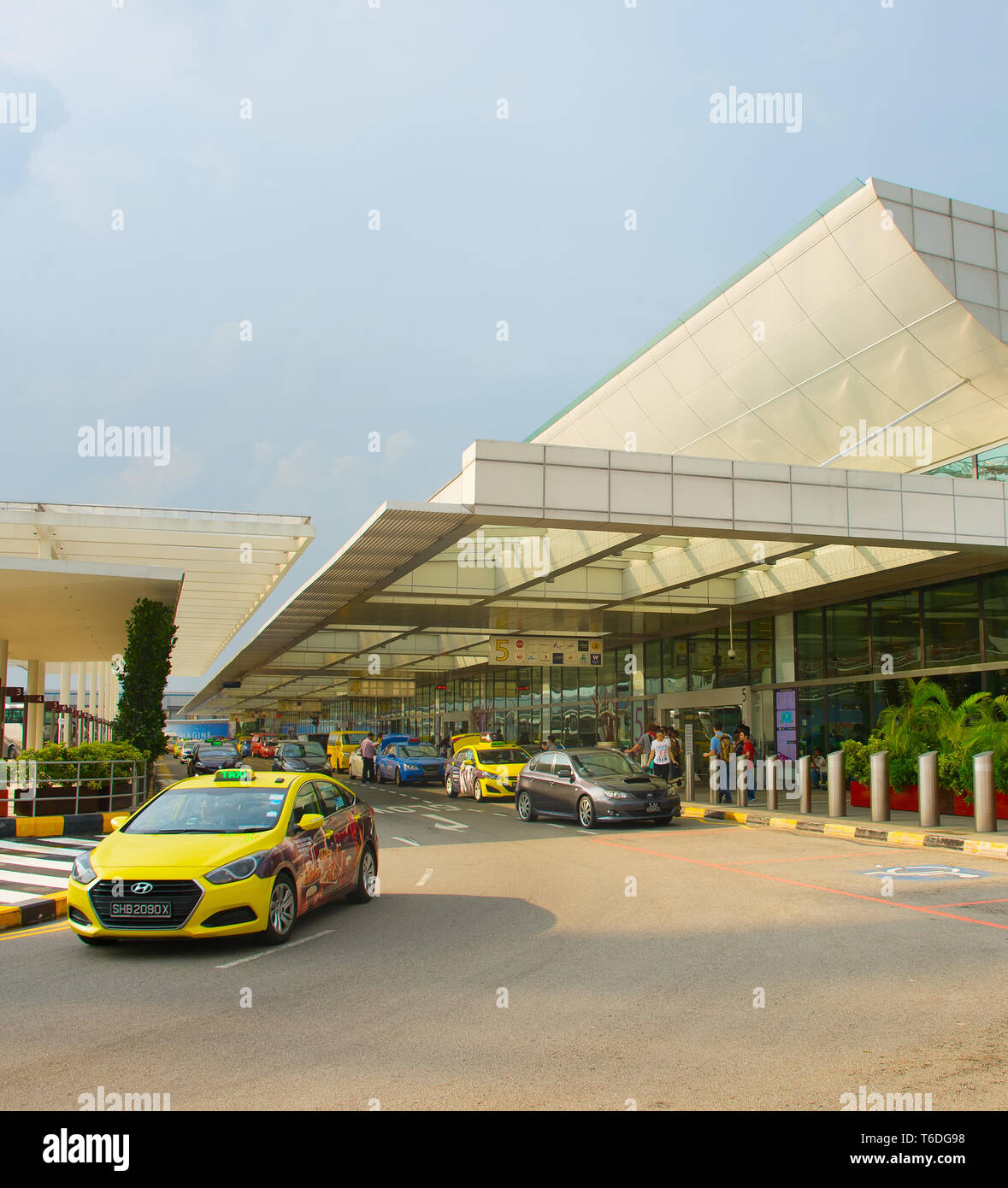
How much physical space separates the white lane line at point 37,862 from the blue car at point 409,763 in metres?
21.2

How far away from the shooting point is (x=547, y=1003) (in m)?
6.79

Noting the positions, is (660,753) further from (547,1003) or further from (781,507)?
(547,1003)

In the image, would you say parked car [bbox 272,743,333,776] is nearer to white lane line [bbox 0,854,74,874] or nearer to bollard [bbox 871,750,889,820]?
white lane line [bbox 0,854,74,874]

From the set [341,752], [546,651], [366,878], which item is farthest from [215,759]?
[366,878]

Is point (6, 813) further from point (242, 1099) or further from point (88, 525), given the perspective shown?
point (242, 1099)

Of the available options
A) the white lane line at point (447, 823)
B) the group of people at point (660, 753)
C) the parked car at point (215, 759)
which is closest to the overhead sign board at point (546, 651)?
the group of people at point (660, 753)

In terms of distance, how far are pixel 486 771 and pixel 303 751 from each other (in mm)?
12665

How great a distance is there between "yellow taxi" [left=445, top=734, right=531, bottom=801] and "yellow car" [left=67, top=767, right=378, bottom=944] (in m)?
16.6

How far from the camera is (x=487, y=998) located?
6.95 metres

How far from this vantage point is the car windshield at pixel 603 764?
66.2 feet

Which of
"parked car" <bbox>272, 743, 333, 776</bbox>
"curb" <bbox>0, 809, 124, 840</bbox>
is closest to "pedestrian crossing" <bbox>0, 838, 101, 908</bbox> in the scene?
"curb" <bbox>0, 809, 124, 840</bbox>

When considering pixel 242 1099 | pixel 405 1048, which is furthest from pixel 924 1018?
pixel 242 1099

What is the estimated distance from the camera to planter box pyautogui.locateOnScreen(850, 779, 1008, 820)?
18.3m

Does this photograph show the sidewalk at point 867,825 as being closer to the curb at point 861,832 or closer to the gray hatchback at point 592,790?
the curb at point 861,832
